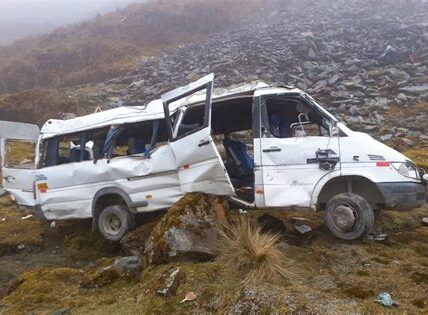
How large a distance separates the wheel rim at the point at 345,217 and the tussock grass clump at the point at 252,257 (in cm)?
138

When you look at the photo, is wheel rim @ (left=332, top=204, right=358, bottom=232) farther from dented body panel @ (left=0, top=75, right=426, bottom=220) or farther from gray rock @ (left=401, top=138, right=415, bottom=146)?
gray rock @ (left=401, top=138, right=415, bottom=146)

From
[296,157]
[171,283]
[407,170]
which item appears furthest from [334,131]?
[171,283]

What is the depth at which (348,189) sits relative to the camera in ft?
24.4

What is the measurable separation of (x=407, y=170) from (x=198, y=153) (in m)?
3.16

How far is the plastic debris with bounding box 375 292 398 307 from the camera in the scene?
15.9ft

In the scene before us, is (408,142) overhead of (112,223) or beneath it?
overhead

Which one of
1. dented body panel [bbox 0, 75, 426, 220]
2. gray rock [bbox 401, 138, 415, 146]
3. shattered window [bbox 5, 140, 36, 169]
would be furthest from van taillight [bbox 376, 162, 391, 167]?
shattered window [bbox 5, 140, 36, 169]

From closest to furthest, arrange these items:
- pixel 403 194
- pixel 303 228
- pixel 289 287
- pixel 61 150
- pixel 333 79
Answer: pixel 289 287, pixel 403 194, pixel 303 228, pixel 61 150, pixel 333 79

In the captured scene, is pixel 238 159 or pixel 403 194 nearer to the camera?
pixel 403 194

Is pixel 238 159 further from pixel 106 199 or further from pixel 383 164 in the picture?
pixel 383 164

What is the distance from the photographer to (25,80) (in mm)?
26359

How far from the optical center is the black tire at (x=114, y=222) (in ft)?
28.0

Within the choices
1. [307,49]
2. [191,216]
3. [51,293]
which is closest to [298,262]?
[191,216]

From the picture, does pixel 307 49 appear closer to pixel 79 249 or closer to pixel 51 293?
pixel 79 249
